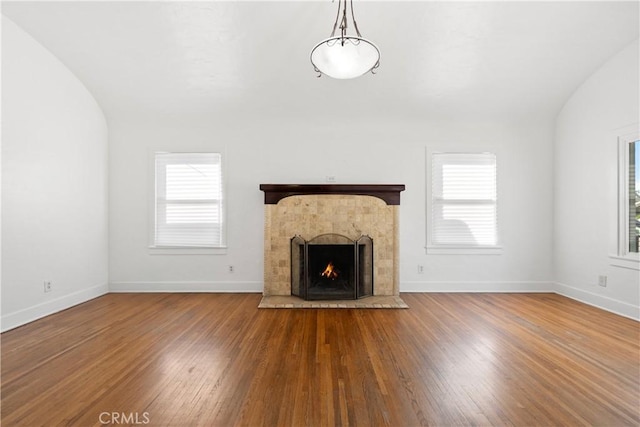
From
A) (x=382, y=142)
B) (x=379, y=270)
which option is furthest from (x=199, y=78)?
(x=379, y=270)

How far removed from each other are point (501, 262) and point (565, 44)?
2999mm

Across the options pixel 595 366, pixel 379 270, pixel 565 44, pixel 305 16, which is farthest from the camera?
pixel 379 270

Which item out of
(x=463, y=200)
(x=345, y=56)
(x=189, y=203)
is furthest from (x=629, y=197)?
(x=189, y=203)

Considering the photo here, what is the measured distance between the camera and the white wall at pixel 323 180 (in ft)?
15.8

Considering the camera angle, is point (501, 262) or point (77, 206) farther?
point (501, 262)

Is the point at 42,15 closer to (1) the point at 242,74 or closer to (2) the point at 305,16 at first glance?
(1) the point at 242,74

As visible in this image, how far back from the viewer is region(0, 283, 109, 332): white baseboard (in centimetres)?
320

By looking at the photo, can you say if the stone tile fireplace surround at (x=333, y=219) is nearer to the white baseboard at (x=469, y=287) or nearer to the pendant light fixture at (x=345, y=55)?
the white baseboard at (x=469, y=287)

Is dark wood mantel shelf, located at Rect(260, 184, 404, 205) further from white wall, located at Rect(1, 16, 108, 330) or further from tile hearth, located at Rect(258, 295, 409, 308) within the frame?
white wall, located at Rect(1, 16, 108, 330)

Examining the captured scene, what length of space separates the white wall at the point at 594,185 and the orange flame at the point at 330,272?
Result: 337 cm

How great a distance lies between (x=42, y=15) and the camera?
331cm

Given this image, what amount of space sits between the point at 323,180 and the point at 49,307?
384 centimetres

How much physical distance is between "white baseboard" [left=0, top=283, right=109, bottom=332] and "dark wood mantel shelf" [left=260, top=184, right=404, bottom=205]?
276 centimetres

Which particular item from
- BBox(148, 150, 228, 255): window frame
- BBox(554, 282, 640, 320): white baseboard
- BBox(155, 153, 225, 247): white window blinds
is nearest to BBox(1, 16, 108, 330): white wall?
BBox(148, 150, 228, 255): window frame
